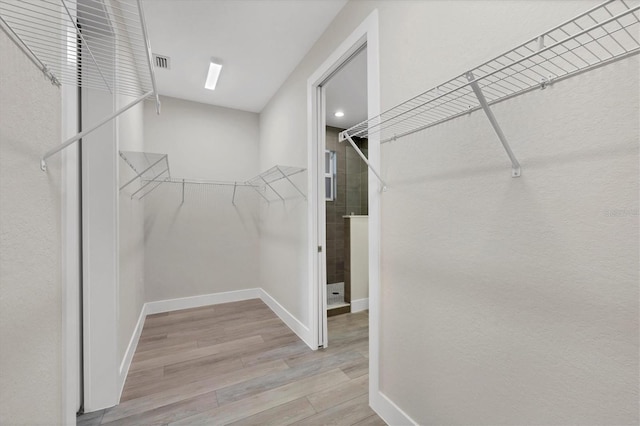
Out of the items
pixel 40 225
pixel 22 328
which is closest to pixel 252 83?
pixel 40 225

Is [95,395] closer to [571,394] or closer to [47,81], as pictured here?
[47,81]

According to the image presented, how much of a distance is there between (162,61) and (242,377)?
9.27 ft

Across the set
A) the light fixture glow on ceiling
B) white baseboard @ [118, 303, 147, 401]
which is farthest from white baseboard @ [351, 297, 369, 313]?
the light fixture glow on ceiling

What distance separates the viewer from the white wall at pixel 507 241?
75 cm

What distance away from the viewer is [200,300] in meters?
3.48

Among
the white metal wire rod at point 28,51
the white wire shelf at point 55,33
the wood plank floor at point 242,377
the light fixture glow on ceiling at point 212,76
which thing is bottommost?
the wood plank floor at point 242,377

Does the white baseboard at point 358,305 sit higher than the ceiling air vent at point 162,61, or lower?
lower

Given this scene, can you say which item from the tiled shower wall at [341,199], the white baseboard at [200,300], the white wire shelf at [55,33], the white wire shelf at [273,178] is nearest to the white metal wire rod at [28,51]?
the white wire shelf at [55,33]

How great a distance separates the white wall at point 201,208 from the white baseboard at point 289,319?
1.46 feet

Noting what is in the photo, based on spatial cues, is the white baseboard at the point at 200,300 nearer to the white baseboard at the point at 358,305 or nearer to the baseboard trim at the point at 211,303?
the baseboard trim at the point at 211,303

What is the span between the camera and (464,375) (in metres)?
1.13

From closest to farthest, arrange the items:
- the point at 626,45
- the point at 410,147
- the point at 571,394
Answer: the point at 626,45 → the point at 571,394 → the point at 410,147

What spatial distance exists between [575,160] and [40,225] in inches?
65.8

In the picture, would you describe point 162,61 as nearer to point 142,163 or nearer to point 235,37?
point 235,37
